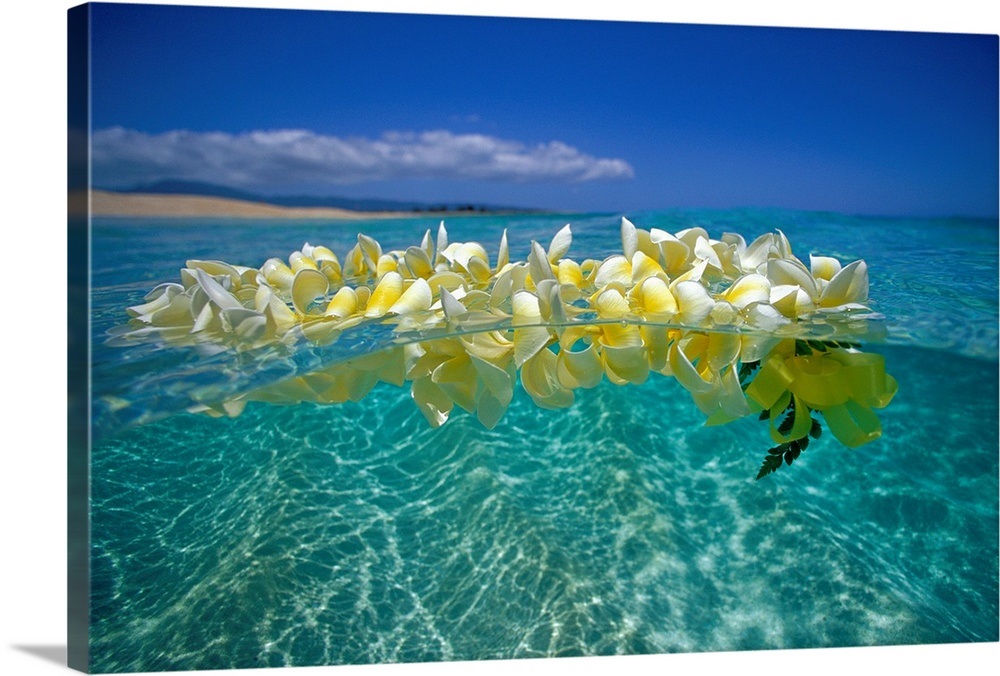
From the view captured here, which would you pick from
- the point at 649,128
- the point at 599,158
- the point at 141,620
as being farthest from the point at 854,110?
the point at 141,620

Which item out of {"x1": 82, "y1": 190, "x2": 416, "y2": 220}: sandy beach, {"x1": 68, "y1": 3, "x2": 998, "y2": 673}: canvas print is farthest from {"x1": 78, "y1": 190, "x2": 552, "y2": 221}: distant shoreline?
{"x1": 68, "y1": 3, "x2": 998, "y2": 673}: canvas print

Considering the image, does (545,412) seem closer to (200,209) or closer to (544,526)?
(544,526)

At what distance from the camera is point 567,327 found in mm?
798

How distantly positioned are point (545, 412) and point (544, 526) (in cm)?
53

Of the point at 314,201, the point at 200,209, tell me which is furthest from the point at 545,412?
the point at 314,201

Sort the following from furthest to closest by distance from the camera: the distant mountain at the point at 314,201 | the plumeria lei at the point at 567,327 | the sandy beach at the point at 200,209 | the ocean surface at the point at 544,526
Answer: the distant mountain at the point at 314,201 < the sandy beach at the point at 200,209 < the ocean surface at the point at 544,526 < the plumeria lei at the point at 567,327

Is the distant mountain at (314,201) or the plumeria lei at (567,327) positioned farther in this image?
the distant mountain at (314,201)

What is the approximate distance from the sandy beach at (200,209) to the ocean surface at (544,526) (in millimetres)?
1427

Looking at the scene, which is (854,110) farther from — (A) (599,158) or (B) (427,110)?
(B) (427,110)

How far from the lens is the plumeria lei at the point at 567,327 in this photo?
2.65ft

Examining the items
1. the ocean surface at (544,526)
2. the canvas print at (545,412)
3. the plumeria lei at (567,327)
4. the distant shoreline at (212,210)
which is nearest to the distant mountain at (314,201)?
the distant shoreline at (212,210)

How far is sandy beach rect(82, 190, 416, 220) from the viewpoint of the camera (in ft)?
15.1

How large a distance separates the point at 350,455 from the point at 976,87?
2.87 m

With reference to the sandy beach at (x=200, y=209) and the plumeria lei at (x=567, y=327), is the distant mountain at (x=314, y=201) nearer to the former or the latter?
the sandy beach at (x=200, y=209)
